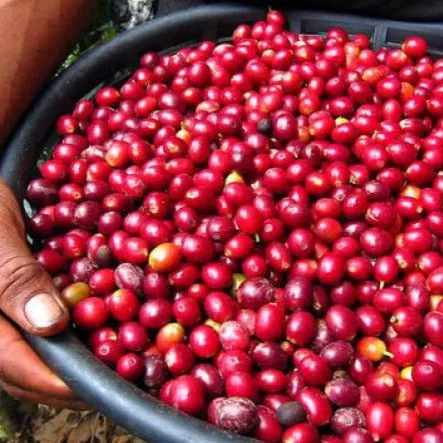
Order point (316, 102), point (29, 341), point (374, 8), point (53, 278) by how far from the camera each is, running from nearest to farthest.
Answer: point (29, 341) < point (53, 278) < point (316, 102) < point (374, 8)

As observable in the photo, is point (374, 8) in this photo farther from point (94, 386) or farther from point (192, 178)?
point (94, 386)

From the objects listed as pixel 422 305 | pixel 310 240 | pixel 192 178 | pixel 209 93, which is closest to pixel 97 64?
pixel 209 93

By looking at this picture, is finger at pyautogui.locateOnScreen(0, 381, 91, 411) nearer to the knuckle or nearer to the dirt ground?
the knuckle

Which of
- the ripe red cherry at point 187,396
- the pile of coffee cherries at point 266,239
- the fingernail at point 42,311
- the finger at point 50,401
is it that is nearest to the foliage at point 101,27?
the pile of coffee cherries at point 266,239

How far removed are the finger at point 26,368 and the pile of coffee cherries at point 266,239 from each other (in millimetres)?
141

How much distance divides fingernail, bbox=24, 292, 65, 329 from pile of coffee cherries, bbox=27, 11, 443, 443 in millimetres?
168

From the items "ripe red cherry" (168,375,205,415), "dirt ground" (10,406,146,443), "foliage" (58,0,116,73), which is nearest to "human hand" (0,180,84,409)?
"ripe red cherry" (168,375,205,415)

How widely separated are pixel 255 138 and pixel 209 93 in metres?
0.43

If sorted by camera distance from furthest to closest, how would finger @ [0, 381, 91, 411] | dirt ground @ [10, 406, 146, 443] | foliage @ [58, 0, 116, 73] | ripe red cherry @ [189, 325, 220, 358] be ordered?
foliage @ [58, 0, 116, 73], dirt ground @ [10, 406, 146, 443], finger @ [0, 381, 91, 411], ripe red cherry @ [189, 325, 220, 358]

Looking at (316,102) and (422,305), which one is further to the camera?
(316,102)

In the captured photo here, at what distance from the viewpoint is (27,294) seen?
173 centimetres

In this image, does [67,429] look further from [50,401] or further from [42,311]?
[42,311]

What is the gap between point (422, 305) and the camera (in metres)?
1.86

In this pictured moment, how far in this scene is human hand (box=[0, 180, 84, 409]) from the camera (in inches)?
67.2
